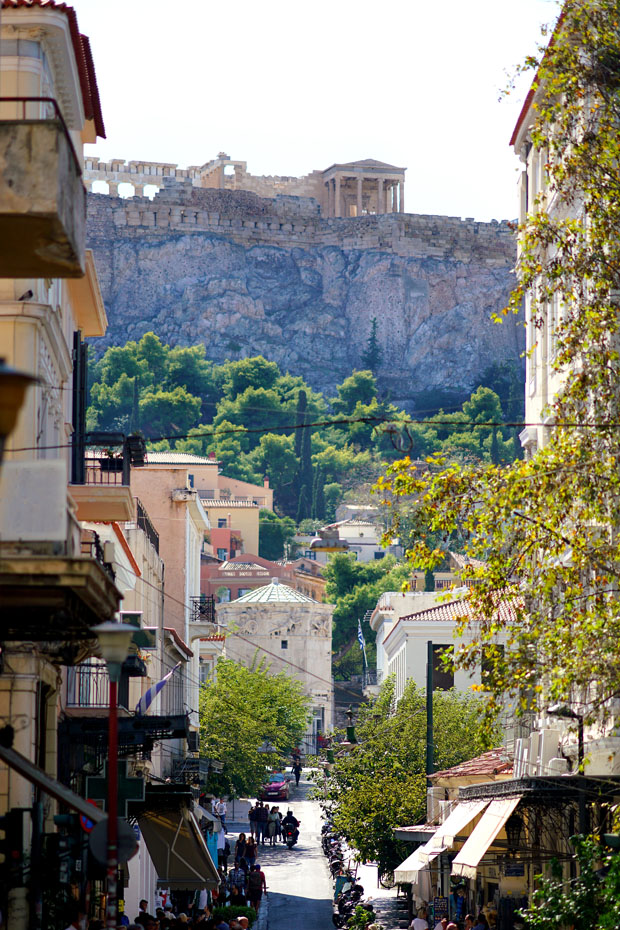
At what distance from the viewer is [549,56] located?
55.0 ft

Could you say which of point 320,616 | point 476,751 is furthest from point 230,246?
point 476,751

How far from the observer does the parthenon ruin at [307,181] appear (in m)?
181

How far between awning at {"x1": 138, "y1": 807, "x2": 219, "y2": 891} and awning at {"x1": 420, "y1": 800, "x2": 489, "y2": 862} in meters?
3.97

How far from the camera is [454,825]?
83.6 feet

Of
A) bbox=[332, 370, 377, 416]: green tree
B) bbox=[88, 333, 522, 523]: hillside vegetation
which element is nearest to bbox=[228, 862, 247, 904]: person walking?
bbox=[88, 333, 522, 523]: hillside vegetation

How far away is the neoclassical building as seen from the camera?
96.1 metres

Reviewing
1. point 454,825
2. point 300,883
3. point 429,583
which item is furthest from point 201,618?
point 429,583

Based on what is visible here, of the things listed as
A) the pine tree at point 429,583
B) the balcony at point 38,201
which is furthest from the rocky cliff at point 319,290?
the balcony at point 38,201

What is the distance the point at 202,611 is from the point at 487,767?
14961mm

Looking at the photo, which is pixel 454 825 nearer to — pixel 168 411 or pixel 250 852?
pixel 250 852

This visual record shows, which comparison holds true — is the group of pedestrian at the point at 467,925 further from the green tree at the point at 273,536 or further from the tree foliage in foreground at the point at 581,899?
the green tree at the point at 273,536

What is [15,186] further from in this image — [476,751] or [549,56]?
[476,751]

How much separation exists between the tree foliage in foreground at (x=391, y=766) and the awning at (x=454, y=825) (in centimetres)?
288

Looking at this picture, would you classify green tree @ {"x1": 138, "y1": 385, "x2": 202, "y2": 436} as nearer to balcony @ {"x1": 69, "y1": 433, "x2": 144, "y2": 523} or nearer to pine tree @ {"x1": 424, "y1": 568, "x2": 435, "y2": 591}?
pine tree @ {"x1": 424, "y1": 568, "x2": 435, "y2": 591}
